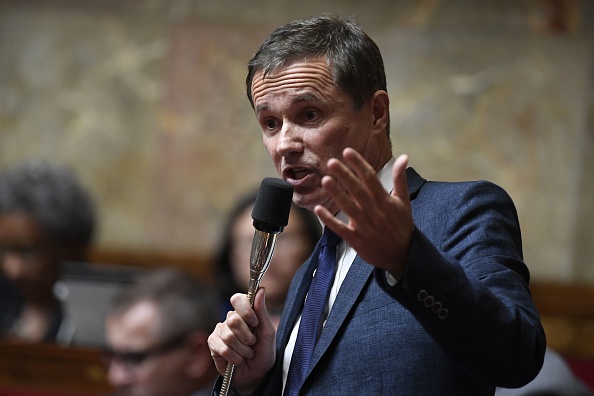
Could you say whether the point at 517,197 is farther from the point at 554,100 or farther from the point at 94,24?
the point at 94,24

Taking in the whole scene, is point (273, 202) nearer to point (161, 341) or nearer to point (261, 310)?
point (261, 310)

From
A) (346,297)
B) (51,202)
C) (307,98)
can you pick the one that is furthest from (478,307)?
(51,202)

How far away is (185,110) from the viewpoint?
682 centimetres

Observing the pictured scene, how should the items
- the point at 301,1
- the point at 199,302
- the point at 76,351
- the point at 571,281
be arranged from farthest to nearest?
the point at 301,1 → the point at 571,281 → the point at 76,351 → the point at 199,302

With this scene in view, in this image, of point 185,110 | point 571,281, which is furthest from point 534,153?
point 185,110

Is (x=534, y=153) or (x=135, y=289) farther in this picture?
(x=534, y=153)

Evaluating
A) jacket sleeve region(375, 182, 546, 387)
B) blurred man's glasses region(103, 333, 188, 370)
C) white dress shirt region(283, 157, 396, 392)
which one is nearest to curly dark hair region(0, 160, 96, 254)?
blurred man's glasses region(103, 333, 188, 370)

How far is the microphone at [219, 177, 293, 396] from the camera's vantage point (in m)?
1.99

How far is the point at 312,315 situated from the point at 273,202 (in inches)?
11.0

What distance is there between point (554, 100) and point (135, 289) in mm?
3449

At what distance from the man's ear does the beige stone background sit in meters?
4.29

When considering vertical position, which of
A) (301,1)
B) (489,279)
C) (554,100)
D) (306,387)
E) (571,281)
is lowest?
(571,281)

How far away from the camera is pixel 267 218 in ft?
6.56

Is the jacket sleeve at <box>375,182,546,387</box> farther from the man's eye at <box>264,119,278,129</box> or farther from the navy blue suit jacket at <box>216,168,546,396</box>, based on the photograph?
the man's eye at <box>264,119,278,129</box>
